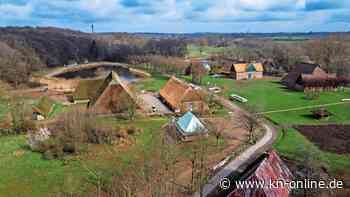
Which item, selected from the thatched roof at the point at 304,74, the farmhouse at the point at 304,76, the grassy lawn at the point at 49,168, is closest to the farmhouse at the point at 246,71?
the farmhouse at the point at 304,76

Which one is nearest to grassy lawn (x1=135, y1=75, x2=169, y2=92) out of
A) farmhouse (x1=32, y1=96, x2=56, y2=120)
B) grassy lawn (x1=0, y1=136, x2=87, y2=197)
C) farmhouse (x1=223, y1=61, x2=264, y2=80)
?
farmhouse (x1=223, y1=61, x2=264, y2=80)

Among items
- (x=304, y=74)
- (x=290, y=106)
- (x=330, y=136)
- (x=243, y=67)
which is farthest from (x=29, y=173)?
(x=243, y=67)

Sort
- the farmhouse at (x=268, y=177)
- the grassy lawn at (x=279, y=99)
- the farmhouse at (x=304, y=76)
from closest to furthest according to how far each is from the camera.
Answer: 1. the farmhouse at (x=268, y=177)
2. the grassy lawn at (x=279, y=99)
3. the farmhouse at (x=304, y=76)

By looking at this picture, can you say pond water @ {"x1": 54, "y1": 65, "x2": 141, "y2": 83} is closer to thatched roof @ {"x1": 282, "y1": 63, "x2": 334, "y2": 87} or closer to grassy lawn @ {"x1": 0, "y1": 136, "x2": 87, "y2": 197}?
thatched roof @ {"x1": 282, "y1": 63, "x2": 334, "y2": 87}

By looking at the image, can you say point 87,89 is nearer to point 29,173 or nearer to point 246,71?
point 29,173

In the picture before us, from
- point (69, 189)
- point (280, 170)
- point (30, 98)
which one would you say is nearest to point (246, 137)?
point (280, 170)

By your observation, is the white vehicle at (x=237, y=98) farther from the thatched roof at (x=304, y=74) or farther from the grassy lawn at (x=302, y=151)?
the grassy lawn at (x=302, y=151)
